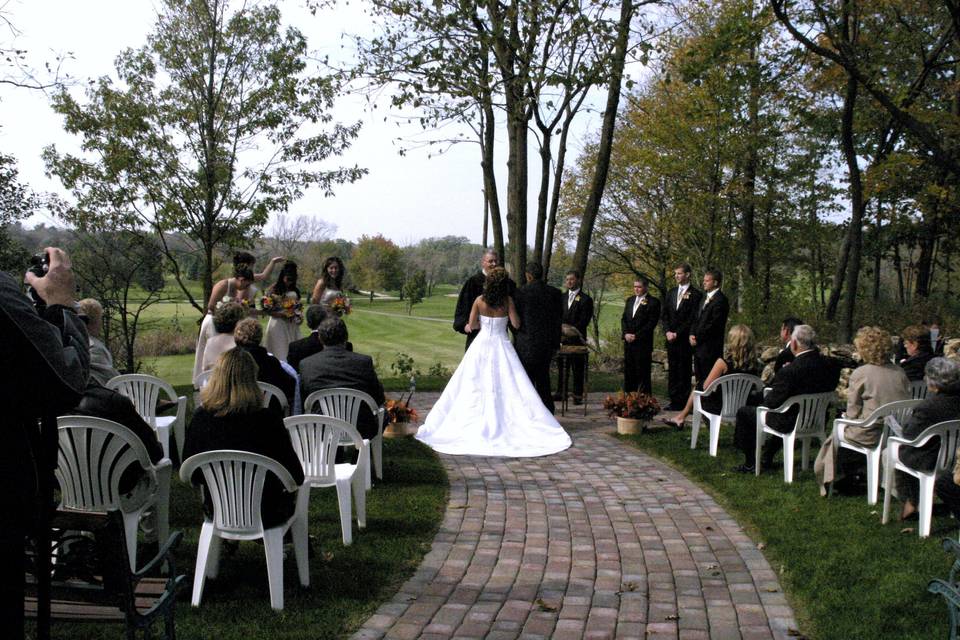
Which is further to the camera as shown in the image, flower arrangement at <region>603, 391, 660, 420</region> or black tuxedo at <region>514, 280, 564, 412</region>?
black tuxedo at <region>514, 280, 564, 412</region>

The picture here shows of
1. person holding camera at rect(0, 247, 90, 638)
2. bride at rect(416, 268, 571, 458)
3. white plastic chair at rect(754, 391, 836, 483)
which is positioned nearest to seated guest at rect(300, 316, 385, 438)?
bride at rect(416, 268, 571, 458)

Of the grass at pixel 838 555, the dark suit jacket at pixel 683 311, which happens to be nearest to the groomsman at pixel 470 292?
the dark suit jacket at pixel 683 311

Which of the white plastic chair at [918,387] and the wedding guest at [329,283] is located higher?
the wedding guest at [329,283]

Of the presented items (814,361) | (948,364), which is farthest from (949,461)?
(814,361)

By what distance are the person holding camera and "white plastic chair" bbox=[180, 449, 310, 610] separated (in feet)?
6.66

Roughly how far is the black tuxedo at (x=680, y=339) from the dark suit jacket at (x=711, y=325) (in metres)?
0.30

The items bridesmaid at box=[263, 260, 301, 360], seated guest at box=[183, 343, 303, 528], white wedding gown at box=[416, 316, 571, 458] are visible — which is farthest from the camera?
bridesmaid at box=[263, 260, 301, 360]

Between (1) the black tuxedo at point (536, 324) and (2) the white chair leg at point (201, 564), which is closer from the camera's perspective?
(2) the white chair leg at point (201, 564)

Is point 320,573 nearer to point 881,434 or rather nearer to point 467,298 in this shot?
point 881,434

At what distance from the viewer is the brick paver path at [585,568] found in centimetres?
464

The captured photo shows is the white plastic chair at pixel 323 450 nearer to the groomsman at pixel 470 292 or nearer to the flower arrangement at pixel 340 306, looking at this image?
the flower arrangement at pixel 340 306

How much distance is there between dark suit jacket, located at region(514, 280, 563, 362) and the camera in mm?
11070

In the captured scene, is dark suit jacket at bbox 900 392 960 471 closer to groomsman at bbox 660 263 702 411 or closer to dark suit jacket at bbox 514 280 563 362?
dark suit jacket at bbox 514 280 563 362

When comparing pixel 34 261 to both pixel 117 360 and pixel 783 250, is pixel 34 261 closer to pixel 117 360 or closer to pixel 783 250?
pixel 117 360
